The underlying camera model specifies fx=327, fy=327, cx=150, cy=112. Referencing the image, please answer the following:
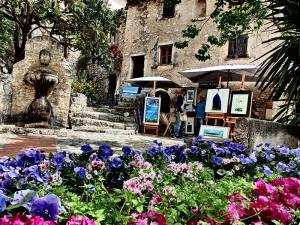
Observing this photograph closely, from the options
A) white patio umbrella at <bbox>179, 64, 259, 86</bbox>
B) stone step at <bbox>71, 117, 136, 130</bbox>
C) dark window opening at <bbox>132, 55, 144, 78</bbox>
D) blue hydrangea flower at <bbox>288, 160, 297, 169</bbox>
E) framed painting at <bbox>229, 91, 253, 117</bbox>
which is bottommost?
stone step at <bbox>71, 117, 136, 130</bbox>

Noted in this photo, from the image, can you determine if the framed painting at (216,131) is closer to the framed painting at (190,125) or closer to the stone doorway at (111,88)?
the framed painting at (190,125)

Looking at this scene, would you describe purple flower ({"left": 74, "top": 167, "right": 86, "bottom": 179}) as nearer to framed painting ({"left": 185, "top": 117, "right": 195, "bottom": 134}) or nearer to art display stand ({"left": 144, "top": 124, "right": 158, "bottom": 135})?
art display stand ({"left": 144, "top": 124, "right": 158, "bottom": 135})

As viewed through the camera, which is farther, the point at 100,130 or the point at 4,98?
the point at 100,130

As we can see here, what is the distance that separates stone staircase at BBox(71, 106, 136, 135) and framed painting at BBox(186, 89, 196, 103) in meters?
2.34

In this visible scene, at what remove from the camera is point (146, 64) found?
16312 millimetres

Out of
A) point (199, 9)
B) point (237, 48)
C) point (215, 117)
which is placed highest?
point (199, 9)

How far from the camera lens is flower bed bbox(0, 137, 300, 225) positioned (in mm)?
1045

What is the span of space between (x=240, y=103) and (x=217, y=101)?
2.59 ft

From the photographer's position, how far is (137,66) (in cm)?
1706

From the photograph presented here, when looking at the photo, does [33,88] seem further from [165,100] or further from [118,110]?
[165,100]

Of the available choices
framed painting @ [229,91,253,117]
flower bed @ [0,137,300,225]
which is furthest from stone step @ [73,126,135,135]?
flower bed @ [0,137,300,225]

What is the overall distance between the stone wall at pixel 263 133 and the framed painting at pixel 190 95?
28.4 feet

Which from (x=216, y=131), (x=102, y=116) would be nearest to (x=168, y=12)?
(x=102, y=116)

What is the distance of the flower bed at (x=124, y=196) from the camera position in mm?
1045
